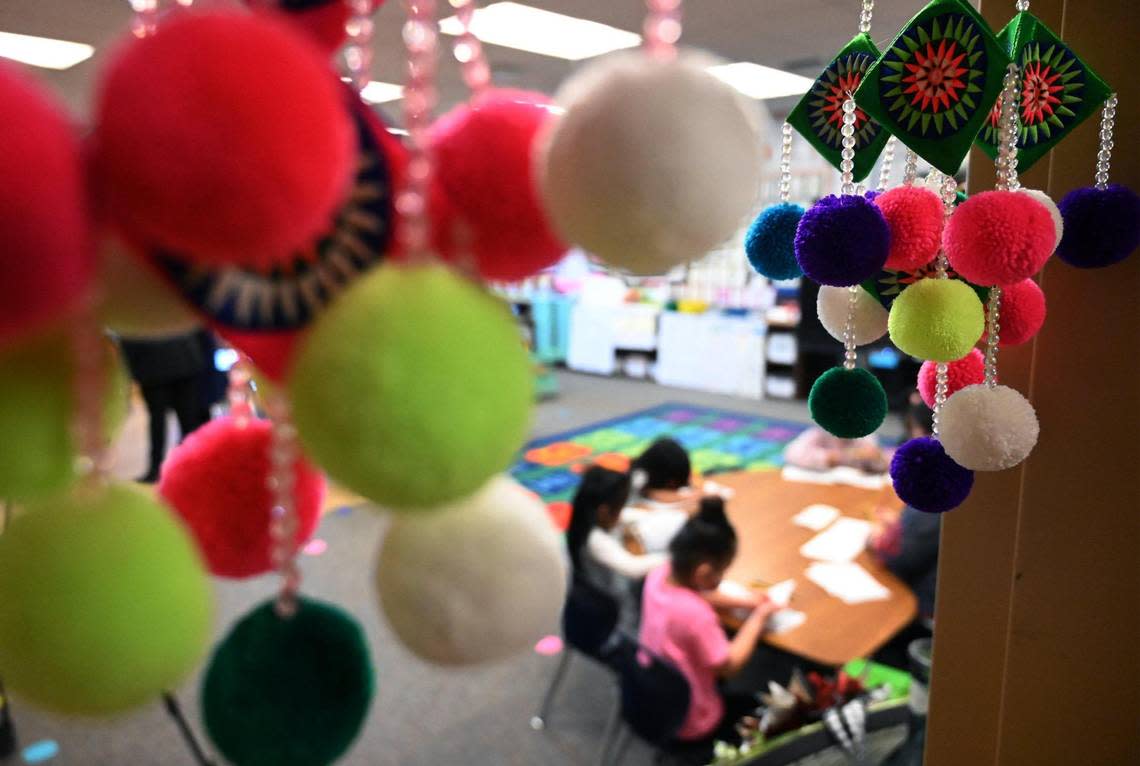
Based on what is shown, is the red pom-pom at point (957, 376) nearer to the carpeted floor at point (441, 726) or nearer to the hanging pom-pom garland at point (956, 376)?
the hanging pom-pom garland at point (956, 376)

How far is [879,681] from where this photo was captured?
5.21ft

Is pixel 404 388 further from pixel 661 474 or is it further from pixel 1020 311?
pixel 661 474

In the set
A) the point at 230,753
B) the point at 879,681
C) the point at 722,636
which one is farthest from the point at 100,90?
the point at 879,681

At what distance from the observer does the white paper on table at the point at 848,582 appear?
1602mm

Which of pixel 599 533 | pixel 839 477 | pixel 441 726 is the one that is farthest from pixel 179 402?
pixel 839 477

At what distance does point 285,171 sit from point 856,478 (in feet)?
7.83

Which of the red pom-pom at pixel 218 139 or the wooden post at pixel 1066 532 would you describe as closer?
the red pom-pom at pixel 218 139

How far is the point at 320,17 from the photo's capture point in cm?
23

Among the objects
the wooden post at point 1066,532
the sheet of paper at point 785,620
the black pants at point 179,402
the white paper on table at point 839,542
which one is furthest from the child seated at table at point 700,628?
the black pants at point 179,402

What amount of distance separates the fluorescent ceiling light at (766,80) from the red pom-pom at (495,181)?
402 cm

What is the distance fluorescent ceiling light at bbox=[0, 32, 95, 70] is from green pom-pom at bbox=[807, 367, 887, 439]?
371cm

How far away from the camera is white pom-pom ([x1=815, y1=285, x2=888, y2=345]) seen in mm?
548

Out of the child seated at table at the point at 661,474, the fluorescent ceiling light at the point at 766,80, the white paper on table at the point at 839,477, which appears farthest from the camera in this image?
the fluorescent ceiling light at the point at 766,80

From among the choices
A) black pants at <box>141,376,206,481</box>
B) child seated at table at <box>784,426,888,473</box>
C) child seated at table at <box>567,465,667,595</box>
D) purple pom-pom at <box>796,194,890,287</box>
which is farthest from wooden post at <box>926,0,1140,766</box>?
black pants at <box>141,376,206,481</box>
